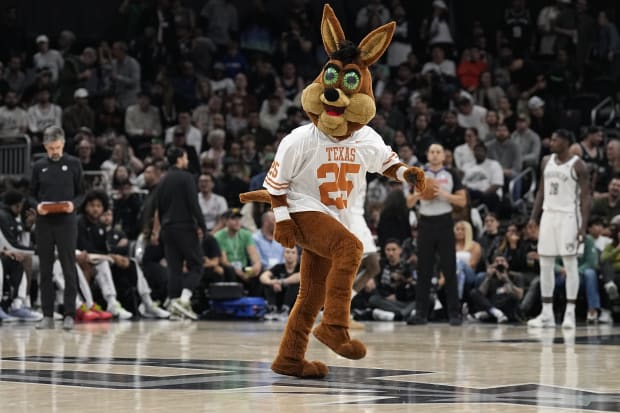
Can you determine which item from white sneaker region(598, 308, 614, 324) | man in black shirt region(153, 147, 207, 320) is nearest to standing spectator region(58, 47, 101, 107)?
man in black shirt region(153, 147, 207, 320)

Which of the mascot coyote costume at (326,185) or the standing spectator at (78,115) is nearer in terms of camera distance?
the mascot coyote costume at (326,185)

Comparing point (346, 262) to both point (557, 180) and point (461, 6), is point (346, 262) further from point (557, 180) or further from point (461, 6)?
point (461, 6)

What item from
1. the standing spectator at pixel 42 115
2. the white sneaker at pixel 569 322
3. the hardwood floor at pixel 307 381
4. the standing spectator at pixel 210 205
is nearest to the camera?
the hardwood floor at pixel 307 381

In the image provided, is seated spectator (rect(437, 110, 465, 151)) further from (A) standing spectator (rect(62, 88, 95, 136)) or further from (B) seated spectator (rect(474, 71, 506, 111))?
(A) standing spectator (rect(62, 88, 95, 136))

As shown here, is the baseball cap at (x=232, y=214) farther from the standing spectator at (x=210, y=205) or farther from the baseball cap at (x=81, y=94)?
the baseball cap at (x=81, y=94)

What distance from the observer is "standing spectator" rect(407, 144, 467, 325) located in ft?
40.9

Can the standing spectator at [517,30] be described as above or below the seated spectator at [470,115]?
above

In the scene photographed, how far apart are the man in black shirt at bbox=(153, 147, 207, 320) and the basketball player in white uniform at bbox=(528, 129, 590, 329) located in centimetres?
372

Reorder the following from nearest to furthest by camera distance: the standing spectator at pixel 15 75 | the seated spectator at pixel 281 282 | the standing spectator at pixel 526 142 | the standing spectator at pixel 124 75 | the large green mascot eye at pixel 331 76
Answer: the large green mascot eye at pixel 331 76, the seated spectator at pixel 281 282, the standing spectator at pixel 526 142, the standing spectator at pixel 15 75, the standing spectator at pixel 124 75

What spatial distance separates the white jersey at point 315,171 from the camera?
6859 millimetres

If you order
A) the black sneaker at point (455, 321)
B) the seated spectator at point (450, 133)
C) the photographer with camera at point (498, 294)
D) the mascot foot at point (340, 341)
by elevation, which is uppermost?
the seated spectator at point (450, 133)

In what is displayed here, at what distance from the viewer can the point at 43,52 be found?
63.5 feet

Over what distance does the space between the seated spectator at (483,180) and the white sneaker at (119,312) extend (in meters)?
4.90

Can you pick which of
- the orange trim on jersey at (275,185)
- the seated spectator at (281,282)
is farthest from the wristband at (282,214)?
the seated spectator at (281,282)
